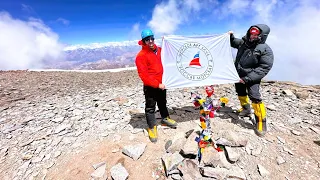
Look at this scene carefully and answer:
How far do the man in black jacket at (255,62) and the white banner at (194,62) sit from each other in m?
0.34

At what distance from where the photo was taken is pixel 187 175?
12.3ft

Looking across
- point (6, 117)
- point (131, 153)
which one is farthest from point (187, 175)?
point (6, 117)

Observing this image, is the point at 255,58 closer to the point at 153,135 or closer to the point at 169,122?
the point at 169,122

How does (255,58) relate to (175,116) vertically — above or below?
above

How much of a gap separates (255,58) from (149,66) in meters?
2.92

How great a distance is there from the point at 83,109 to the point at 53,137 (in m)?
2.02

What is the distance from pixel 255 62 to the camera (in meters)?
4.87

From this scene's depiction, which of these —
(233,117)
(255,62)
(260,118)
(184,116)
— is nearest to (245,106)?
(233,117)

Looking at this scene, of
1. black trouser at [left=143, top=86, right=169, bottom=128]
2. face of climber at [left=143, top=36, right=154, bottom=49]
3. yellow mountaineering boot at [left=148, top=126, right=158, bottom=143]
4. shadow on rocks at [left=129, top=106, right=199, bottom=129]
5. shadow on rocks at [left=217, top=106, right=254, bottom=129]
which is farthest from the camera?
shadow on rocks at [left=129, top=106, right=199, bottom=129]

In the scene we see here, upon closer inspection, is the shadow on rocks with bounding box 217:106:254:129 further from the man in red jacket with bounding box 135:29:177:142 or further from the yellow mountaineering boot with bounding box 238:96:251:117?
the man in red jacket with bounding box 135:29:177:142

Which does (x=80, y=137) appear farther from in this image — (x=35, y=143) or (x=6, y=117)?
(x=6, y=117)

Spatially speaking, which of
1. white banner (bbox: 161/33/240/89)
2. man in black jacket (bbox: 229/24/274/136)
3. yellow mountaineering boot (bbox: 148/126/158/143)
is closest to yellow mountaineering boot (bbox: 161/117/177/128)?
yellow mountaineering boot (bbox: 148/126/158/143)

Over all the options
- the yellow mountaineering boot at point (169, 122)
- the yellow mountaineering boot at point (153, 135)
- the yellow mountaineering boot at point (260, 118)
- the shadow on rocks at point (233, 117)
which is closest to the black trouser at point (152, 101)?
the yellow mountaineering boot at point (153, 135)

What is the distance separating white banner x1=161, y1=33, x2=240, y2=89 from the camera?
4934 mm
